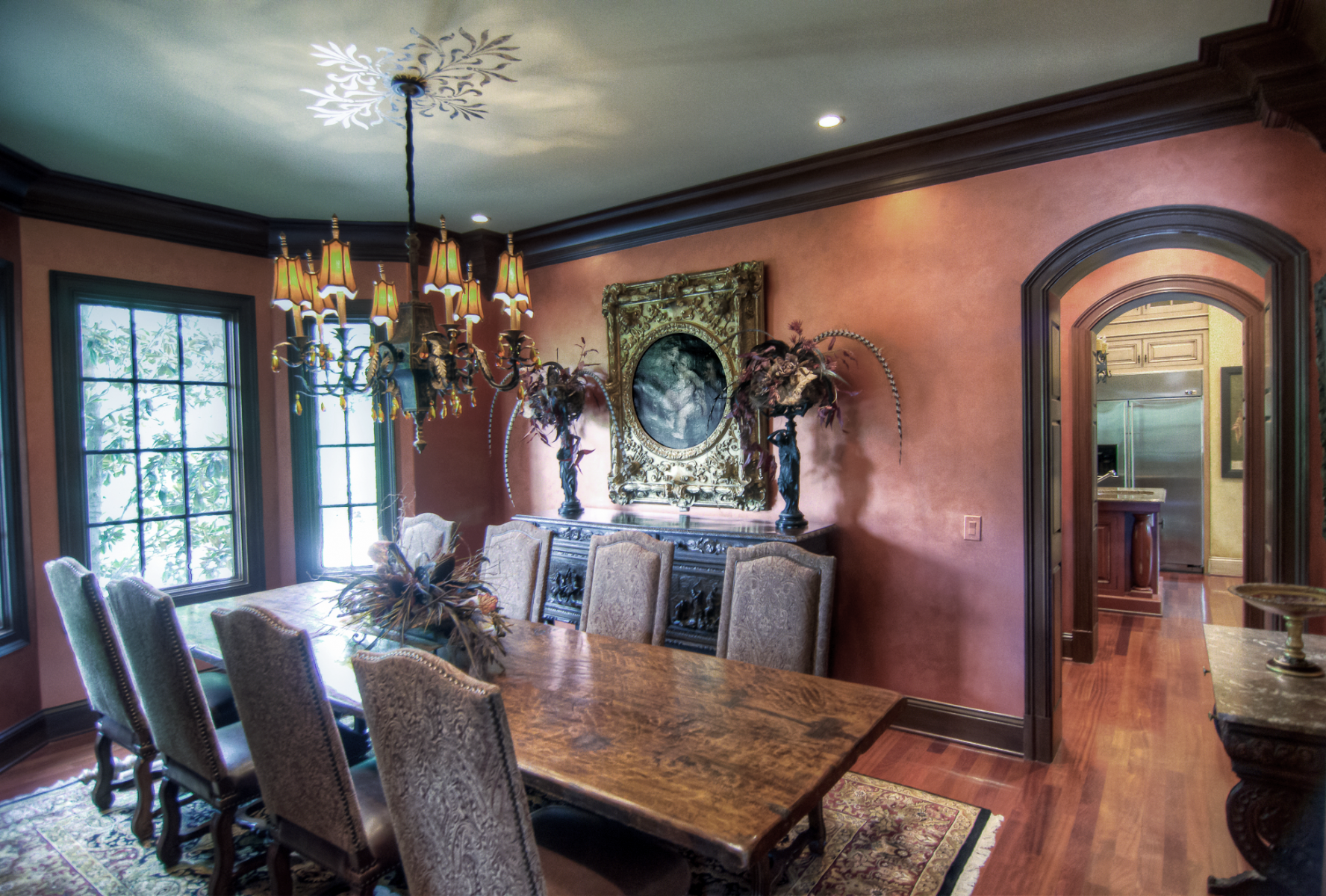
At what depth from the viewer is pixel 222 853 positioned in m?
2.15

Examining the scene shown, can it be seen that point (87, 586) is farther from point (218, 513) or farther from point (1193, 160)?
point (1193, 160)

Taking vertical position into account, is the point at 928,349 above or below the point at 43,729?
above

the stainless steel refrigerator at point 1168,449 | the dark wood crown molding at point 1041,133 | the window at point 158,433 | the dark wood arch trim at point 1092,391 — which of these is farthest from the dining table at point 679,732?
the stainless steel refrigerator at point 1168,449

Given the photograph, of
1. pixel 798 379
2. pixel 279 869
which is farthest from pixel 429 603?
pixel 798 379

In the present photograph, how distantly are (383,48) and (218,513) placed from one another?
3091mm

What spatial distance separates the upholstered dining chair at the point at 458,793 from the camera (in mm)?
1253

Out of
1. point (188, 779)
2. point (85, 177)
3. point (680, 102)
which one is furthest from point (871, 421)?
point (85, 177)

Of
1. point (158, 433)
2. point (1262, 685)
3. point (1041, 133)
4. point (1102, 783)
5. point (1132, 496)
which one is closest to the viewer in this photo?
point (1262, 685)

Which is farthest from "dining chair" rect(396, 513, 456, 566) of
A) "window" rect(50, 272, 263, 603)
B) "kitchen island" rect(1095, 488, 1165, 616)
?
"kitchen island" rect(1095, 488, 1165, 616)

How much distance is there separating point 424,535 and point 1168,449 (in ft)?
23.6

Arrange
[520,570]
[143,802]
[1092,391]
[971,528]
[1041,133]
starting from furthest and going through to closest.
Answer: [1092,391], [971,528], [520,570], [1041,133], [143,802]

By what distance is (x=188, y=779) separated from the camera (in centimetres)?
224

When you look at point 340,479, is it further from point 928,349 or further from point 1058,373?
point 1058,373

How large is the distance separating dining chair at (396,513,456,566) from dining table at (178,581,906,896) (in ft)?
3.21
